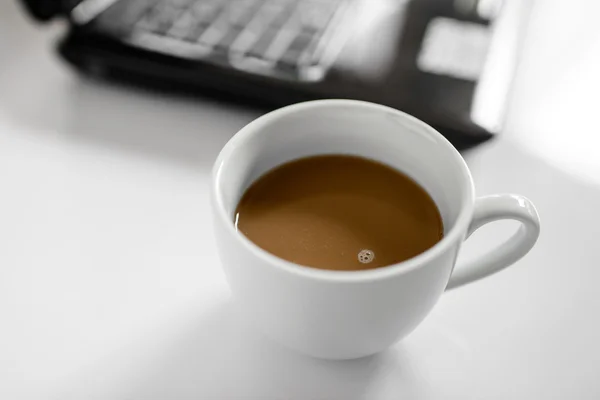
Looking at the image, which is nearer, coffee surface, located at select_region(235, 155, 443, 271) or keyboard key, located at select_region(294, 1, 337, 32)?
coffee surface, located at select_region(235, 155, 443, 271)

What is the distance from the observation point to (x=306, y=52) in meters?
0.54

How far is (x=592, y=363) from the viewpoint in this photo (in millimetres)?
400

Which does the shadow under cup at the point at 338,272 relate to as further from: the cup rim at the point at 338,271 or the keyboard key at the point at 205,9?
the keyboard key at the point at 205,9

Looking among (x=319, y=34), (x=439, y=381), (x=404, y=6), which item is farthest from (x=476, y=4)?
(x=439, y=381)

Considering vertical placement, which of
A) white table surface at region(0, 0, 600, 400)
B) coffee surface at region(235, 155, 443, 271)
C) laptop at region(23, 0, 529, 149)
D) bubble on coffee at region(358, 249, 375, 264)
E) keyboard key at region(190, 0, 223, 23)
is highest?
keyboard key at region(190, 0, 223, 23)

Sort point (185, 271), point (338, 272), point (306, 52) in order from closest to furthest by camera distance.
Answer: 1. point (338, 272)
2. point (185, 271)
3. point (306, 52)

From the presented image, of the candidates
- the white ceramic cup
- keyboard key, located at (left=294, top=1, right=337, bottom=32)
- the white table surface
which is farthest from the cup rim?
keyboard key, located at (left=294, top=1, right=337, bottom=32)

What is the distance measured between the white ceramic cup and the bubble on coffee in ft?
0.14

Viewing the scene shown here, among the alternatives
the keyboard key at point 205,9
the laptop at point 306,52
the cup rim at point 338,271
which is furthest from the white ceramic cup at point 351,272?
the keyboard key at point 205,9

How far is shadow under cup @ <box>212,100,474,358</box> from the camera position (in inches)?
11.9

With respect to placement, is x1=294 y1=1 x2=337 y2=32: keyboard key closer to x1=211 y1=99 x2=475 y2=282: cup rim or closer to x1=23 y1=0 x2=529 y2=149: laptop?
x1=23 y1=0 x2=529 y2=149: laptop

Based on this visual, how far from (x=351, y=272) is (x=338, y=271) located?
1 centimetres

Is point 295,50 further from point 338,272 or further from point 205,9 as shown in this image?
point 338,272

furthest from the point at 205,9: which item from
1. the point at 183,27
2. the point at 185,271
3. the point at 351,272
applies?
the point at 351,272
